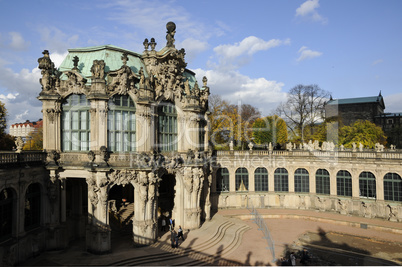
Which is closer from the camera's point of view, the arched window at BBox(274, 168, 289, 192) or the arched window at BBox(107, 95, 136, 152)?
the arched window at BBox(107, 95, 136, 152)

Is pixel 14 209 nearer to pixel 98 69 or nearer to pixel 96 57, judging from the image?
pixel 98 69

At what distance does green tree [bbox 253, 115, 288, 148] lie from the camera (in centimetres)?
5581

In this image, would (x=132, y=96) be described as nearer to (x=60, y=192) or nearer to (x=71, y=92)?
(x=71, y=92)

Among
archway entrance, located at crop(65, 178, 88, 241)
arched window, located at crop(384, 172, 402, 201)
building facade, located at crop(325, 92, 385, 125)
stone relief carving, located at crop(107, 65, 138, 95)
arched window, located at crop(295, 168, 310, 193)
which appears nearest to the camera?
stone relief carving, located at crop(107, 65, 138, 95)

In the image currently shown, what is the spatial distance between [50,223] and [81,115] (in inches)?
360

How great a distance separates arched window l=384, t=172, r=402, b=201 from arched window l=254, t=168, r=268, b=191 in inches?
559

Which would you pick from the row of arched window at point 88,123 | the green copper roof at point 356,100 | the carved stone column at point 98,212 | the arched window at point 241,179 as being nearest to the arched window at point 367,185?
the arched window at point 241,179

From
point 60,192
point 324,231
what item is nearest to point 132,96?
point 60,192

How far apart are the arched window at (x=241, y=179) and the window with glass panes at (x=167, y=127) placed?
1391 centimetres

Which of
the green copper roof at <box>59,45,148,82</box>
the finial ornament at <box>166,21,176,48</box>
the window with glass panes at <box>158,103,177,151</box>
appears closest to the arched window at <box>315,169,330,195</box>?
the window with glass panes at <box>158,103,177,151</box>

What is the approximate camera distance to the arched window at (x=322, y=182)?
3672 centimetres

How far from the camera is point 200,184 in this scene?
94.1 feet

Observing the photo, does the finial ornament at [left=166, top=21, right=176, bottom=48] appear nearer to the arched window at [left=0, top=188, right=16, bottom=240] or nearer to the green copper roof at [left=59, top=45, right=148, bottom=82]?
the green copper roof at [left=59, top=45, right=148, bottom=82]

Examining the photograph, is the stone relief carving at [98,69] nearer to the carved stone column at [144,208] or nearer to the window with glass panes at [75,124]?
the window with glass panes at [75,124]
